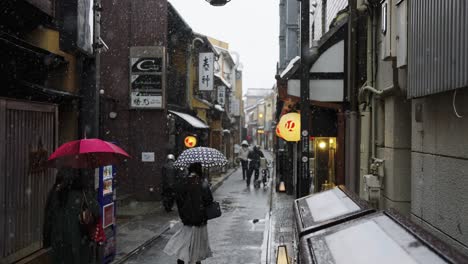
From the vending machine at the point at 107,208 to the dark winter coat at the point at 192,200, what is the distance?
1.95 metres

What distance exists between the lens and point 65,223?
6746mm

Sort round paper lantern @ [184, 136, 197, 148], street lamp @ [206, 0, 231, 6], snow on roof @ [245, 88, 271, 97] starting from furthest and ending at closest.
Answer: snow on roof @ [245, 88, 271, 97], round paper lantern @ [184, 136, 197, 148], street lamp @ [206, 0, 231, 6]

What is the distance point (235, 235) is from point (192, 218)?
5740mm

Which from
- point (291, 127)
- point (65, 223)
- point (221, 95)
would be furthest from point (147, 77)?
point (221, 95)

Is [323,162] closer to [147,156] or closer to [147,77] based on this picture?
[147,156]

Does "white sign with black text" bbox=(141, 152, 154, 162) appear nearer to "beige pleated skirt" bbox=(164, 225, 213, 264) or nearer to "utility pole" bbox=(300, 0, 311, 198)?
"utility pole" bbox=(300, 0, 311, 198)

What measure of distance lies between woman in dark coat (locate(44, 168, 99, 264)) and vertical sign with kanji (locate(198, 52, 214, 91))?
2173 centimetres

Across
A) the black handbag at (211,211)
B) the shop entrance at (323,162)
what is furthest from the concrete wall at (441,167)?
the shop entrance at (323,162)

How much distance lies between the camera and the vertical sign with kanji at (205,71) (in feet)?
92.7

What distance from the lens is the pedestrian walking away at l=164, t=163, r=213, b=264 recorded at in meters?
8.13

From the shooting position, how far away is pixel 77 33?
393 inches

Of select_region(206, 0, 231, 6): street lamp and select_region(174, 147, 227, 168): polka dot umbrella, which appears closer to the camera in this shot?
select_region(174, 147, 227, 168): polka dot umbrella

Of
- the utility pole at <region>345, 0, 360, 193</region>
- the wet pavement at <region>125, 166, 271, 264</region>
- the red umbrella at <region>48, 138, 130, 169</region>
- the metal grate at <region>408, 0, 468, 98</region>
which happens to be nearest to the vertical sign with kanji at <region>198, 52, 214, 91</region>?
the wet pavement at <region>125, 166, 271, 264</region>

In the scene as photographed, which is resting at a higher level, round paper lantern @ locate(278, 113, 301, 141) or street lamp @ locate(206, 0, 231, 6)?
street lamp @ locate(206, 0, 231, 6)
